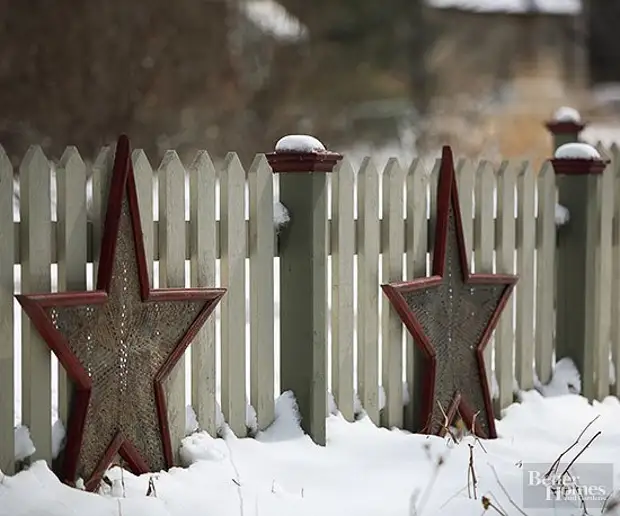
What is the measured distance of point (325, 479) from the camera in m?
3.56

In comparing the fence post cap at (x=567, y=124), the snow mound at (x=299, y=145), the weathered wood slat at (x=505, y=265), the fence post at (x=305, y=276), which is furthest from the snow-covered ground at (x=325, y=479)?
the fence post cap at (x=567, y=124)

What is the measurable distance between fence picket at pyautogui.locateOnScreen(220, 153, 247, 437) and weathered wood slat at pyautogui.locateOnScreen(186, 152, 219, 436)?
0.21 ft

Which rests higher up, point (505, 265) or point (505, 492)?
point (505, 265)

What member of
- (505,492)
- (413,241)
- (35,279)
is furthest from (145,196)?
(505,492)

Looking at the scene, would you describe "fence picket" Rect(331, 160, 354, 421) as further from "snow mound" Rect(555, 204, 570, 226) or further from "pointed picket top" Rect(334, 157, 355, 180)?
"snow mound" Rect(555, 204, 570, 226)

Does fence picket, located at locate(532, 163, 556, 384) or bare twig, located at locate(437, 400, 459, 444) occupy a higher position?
fence picket, located at locate(532, 163, 556, 384)

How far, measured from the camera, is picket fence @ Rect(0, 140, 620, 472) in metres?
3.14

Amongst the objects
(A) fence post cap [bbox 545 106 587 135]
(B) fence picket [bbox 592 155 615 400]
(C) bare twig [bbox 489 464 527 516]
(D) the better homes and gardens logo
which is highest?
(A) fence post cap [bbox 545 106 587 135]

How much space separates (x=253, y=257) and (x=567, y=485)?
1.55 m

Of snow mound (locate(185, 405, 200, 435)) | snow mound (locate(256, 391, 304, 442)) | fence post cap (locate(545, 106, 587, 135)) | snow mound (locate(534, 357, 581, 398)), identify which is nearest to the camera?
snow mound (locate(185, 405, 200, 435))

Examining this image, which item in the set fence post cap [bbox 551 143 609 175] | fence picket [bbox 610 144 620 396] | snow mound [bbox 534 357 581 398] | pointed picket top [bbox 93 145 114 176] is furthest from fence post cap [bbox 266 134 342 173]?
fence picket [bbox 610 144 620 396]

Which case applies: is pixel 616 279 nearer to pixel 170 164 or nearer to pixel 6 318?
pixel 170 164

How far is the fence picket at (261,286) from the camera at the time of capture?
3775 millimetres

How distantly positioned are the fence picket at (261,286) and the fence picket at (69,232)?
776mm
